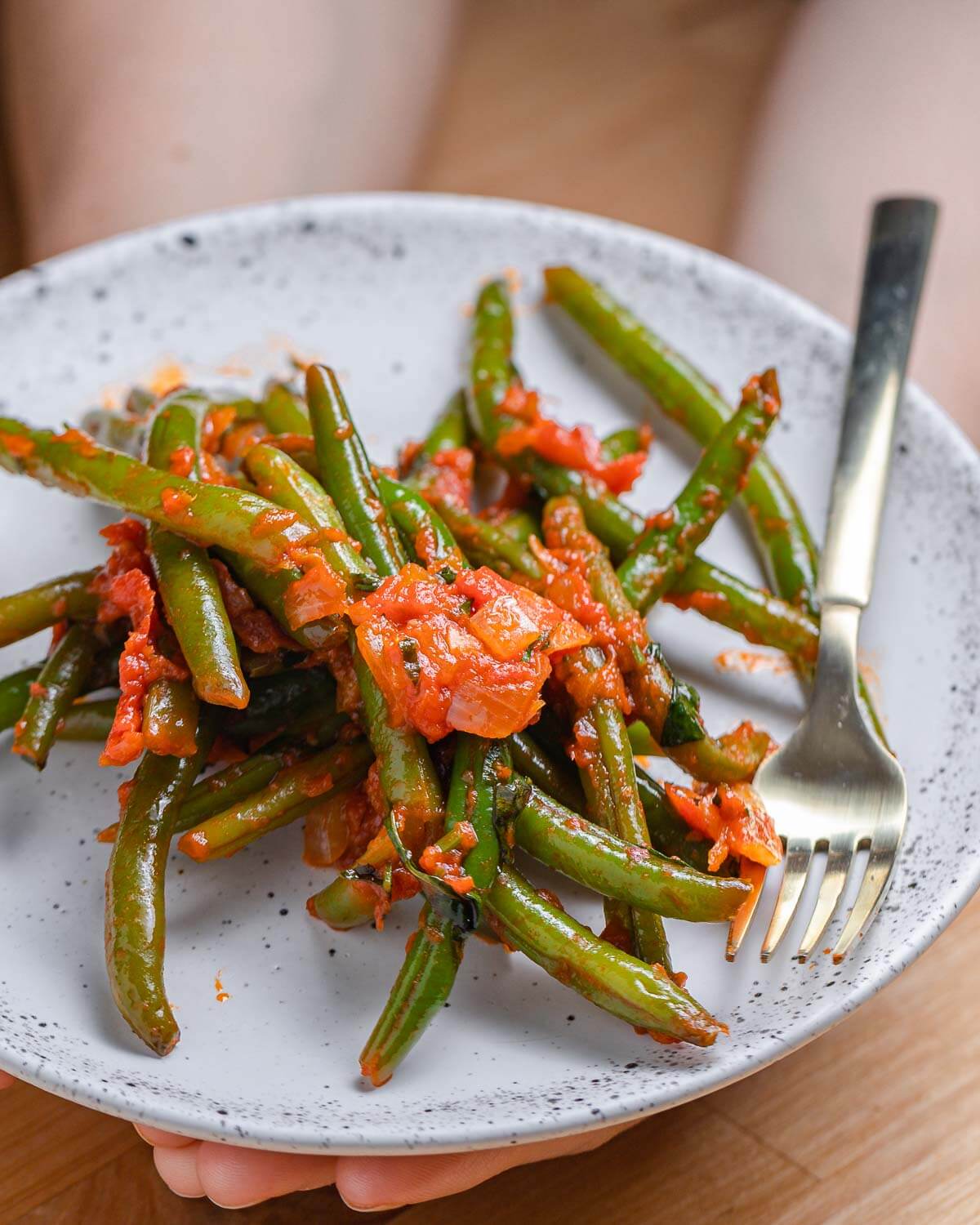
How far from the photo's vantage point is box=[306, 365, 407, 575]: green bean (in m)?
2.43

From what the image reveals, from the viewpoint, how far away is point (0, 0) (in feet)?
14.1

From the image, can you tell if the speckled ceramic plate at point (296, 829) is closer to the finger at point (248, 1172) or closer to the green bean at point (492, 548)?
the finger at point (248, 1172)

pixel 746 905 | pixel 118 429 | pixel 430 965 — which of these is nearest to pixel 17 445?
pixel 118 429

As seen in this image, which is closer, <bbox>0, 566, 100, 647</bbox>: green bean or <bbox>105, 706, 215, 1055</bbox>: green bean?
<bbox>105, 706, 215, 1055</bbox>: green bean

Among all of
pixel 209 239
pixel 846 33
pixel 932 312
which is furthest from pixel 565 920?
pixel 846 33

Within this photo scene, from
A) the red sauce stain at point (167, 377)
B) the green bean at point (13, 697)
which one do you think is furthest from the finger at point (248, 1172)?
the red sauce stain at point (167, 377)

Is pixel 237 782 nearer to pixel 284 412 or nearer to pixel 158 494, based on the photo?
pixel 158 494

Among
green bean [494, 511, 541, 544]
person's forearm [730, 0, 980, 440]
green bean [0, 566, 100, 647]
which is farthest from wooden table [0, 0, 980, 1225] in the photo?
person's forearm [730, 0, 980, 440]

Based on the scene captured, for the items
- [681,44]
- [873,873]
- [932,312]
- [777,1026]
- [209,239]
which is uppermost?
[681,44]

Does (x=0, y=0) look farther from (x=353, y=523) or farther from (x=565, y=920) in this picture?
(x=565, y=920)

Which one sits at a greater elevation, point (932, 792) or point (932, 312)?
point (932, 312)

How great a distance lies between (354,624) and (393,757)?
245mm

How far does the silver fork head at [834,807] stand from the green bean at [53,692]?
4.32ft

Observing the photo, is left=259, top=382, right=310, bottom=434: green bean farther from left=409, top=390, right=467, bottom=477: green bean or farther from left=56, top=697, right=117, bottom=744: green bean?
left=56, top=697, right=117, bottom=744: green bean
